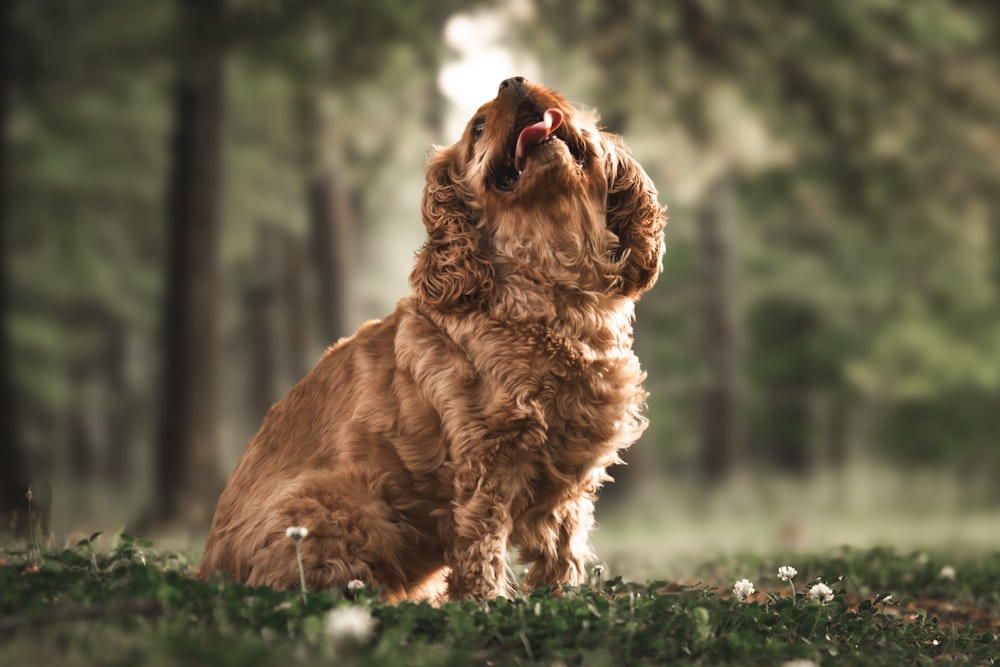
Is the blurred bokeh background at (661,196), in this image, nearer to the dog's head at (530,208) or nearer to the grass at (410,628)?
the grass at (410,628)

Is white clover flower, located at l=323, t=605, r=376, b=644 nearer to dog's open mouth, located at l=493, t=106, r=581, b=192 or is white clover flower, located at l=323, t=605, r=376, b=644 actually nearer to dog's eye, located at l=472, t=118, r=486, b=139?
dog's open mouth, located at l=493, t=106, r=581, b=192

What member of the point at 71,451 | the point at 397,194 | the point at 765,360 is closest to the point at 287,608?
the point at 397,194

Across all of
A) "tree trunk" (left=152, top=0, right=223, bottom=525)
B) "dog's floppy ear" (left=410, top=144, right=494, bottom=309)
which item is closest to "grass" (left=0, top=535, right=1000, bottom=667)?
"dog's floppy ear" (left=410, top=144, right=494, bottom=309)

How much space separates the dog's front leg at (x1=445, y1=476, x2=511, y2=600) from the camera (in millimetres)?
3883

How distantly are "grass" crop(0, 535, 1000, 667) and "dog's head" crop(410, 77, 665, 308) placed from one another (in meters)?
1.36

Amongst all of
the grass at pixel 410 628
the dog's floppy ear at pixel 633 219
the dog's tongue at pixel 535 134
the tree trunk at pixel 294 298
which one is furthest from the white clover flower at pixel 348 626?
the tree trunk at pixel 294 298

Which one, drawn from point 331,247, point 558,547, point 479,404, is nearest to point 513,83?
point 479,404

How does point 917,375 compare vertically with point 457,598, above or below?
above

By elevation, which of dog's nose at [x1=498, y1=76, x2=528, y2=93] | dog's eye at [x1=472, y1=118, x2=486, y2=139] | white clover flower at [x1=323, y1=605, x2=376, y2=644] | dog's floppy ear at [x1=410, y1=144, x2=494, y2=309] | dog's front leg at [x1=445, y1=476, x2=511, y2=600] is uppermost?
dog's nose at [x1=498, y1=76, x2=528, y2=93]

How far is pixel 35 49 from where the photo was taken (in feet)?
39.1

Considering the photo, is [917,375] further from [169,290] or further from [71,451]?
[71,451]

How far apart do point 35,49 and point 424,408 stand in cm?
1026

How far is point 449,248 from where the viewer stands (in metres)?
4.27

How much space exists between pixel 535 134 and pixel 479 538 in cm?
167
